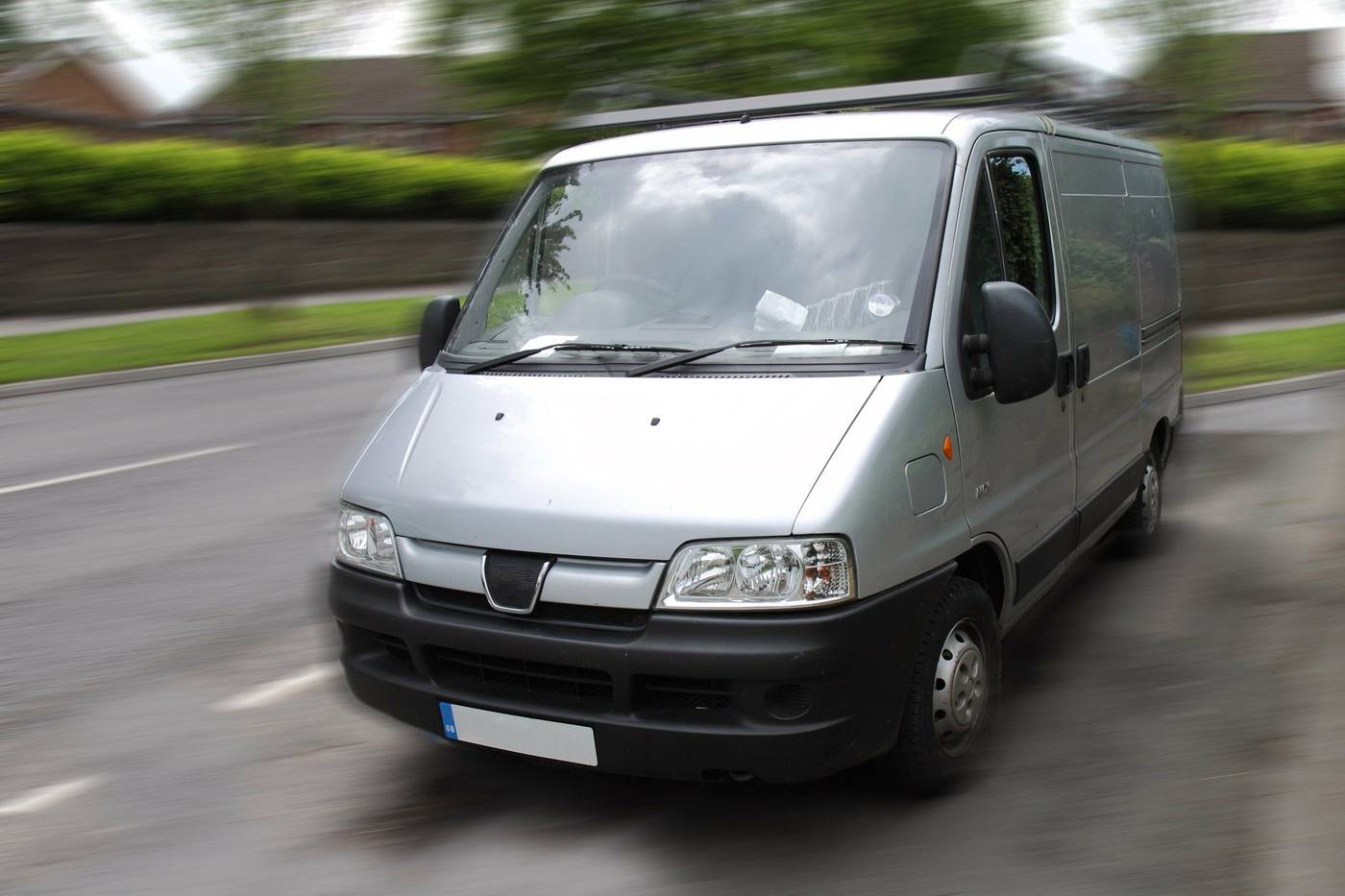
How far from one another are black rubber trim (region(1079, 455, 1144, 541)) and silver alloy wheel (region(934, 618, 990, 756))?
1332 mm

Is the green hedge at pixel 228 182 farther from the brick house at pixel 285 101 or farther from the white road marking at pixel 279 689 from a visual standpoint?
the white road marking at pixel 279 689

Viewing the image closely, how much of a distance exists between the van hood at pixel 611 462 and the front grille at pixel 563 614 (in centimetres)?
16

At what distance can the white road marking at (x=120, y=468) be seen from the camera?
29.8ft

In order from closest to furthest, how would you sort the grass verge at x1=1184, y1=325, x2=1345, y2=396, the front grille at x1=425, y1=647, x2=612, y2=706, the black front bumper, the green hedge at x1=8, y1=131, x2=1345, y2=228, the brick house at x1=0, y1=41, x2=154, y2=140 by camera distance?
the black front bumper < the front grille at x1=425, y1=647, x2=612, y2=706 < the grass verge at x1=1184, y1=325, x2=1345, y2=396 < the brick house at x1=0, y1=41, x2=154, y2=140 < the green hedge at x1=8, y1=131, x2=1345, y2=228

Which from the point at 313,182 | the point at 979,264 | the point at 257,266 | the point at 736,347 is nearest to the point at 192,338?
the point at 257,266

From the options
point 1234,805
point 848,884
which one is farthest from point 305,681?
point 1234,805

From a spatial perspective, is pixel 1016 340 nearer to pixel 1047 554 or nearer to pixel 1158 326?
pixel 1047 554

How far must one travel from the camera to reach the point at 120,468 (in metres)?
9.67

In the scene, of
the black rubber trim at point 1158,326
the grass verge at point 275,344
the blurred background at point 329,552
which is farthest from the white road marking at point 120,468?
the black rubber trim at point 1158,326

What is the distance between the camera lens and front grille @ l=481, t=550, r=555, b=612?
3643 mm

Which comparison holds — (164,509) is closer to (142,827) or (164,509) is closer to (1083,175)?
(142,827)

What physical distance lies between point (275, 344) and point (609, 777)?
45.7 ft

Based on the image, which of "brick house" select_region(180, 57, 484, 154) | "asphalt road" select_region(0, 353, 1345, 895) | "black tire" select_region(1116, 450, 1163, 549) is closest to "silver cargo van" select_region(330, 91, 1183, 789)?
"asphalt road" select_region(0, 353, 1345, 895)

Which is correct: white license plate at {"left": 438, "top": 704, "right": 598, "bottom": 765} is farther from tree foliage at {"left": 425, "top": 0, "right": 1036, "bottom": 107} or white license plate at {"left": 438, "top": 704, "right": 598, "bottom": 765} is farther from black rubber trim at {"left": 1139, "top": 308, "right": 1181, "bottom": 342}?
tree foliage at {"left": 425, "top": 0, "right": 1036, "bottom": 107}
